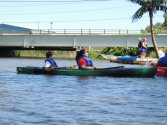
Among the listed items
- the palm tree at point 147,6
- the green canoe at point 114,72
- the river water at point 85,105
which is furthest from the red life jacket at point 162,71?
the palm tree at point 147,6

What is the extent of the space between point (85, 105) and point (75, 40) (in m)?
51.9

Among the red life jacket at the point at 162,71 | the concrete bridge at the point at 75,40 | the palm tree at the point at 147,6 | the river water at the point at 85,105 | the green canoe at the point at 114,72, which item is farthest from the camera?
the concrete bridge at the point at 75,40

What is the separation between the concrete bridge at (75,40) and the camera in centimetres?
5872

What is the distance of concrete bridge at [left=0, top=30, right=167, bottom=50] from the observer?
58.7 metres

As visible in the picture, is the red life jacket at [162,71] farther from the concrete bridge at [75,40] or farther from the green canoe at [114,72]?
the concrete bridge at [75,40]

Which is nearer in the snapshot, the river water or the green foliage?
the river water

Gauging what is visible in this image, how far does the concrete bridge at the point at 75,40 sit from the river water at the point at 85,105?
141 ft

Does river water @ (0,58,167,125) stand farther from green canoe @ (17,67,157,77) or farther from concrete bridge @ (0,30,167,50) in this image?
concrete bridge @ (0,30,167,50)

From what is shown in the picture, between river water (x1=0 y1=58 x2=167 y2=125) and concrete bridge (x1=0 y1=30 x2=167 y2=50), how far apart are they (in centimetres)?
4305

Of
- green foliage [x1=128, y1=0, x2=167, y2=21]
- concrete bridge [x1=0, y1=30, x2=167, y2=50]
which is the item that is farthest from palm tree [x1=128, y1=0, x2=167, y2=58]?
concrete bridge [x1=0, y1=30, x2=167, y2=50]

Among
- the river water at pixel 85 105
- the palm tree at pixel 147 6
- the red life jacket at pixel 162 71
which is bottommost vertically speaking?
the river water at pixel 85 105

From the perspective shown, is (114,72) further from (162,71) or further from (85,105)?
(85,105)

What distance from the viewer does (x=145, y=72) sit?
61.0 feet

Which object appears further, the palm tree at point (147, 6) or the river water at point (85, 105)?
the palm tree at point (147, 6)
